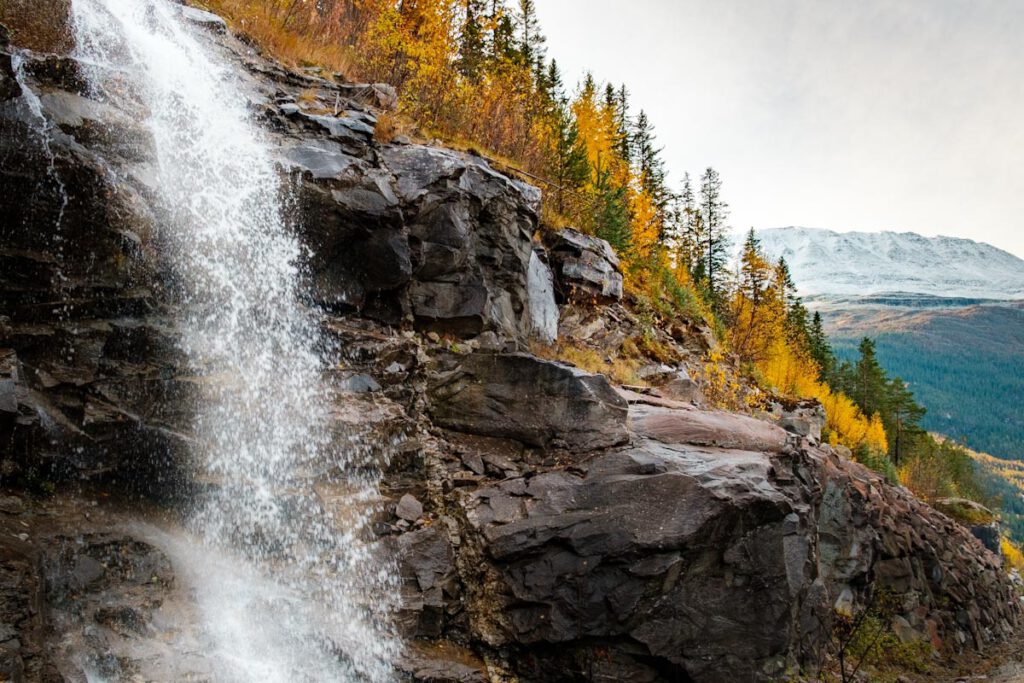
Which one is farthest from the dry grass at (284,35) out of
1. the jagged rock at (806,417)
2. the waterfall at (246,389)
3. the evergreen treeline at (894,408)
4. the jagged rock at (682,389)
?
the evergreen treeline at (894,408)

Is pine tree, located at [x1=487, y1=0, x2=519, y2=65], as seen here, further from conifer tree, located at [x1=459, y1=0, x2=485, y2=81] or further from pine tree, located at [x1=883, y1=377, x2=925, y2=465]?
pine tree, located at [x1=883, y1=377, x2=925, y2=465]

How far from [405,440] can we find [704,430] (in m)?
5.49

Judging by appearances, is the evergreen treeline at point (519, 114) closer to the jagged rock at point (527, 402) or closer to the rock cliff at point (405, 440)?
the rock cliff at point (405, 440)

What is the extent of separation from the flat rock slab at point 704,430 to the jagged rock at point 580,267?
7194 millimetres

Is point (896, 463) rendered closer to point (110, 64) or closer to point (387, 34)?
point (387, 34)

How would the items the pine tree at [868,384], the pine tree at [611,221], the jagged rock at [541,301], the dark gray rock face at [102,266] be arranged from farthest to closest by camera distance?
the pine tree at [868,384]
the pine tree at [611,221]
the jagged rock at [541,301]
the dark gray rock face at [102,266]

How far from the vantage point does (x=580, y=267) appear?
18953mm

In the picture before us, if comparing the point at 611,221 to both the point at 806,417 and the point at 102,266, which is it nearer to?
the point at 806,417

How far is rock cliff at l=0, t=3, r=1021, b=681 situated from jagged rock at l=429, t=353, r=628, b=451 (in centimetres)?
4

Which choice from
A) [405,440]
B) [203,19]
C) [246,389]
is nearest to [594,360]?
[405,440]

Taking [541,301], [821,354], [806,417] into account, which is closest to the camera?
[541,301]

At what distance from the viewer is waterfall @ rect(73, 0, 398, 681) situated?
813 centimetres

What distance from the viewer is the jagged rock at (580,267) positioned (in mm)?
18703

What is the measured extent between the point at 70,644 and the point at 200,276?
16.9ft
